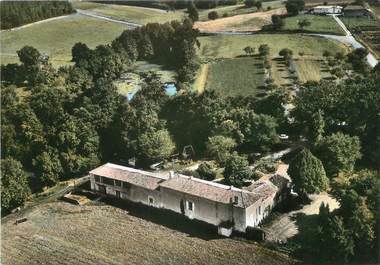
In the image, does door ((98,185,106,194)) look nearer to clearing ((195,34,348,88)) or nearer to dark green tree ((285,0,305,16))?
clearing ((195,34,348,88))

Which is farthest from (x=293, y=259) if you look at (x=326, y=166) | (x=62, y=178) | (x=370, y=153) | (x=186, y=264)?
(x=62, y=178)

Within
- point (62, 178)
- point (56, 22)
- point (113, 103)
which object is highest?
point (56, 22)

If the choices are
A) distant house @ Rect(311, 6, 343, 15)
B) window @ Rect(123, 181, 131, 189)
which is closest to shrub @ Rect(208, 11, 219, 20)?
distant house @ Rect(311, 6, 343, 15)

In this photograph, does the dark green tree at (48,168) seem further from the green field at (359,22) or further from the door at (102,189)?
the green field at (359,22)

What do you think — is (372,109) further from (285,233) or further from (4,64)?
(4,64)

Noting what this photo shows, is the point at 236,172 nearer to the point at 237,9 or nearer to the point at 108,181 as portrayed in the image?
the point at 108,181

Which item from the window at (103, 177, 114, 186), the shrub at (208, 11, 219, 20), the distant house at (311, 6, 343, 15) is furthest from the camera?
the shrub at (208, 11, 219, 20)

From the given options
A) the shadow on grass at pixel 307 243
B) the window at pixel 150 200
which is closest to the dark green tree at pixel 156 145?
the window at pixel 150 200
